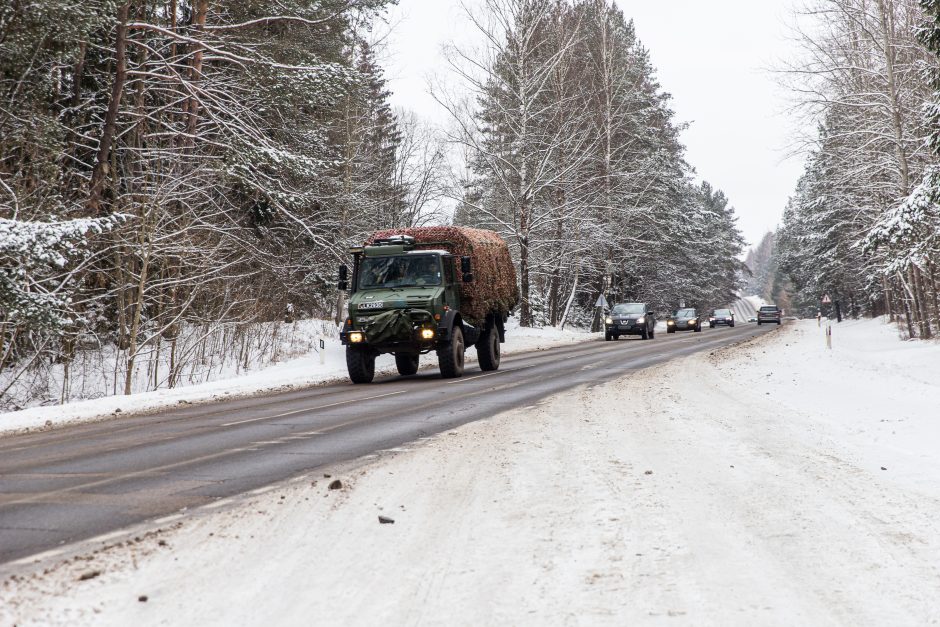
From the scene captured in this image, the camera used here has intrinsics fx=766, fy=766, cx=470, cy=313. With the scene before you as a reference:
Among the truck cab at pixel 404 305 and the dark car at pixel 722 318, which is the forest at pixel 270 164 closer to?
the truck cab at pixel 404 305

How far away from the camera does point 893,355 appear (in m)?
24.0

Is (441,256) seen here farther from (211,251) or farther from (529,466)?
(529,466)

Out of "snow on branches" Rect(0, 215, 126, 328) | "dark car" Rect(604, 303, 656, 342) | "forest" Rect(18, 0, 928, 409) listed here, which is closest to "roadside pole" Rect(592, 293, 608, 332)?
"forest" Rect(18, 0, 928, 409)

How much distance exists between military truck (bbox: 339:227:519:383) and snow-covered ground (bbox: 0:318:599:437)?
77.8 inches

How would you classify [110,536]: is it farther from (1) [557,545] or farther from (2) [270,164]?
(2) [270,164]

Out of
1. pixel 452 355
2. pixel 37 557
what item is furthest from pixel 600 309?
pixel 37 557

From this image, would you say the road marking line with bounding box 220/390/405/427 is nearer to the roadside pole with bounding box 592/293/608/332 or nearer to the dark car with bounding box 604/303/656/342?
the dark car with bounding box 604/303/656/342

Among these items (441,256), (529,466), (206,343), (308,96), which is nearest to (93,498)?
(529,466)

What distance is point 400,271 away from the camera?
17.6 metres

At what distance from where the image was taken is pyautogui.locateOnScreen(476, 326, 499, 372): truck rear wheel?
19.7 m

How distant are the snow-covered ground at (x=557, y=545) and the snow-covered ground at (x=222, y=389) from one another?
667cm

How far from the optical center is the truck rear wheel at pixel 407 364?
20062 millimetres

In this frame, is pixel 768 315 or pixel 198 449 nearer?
pixel 198 449

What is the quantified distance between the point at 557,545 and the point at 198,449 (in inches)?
207
